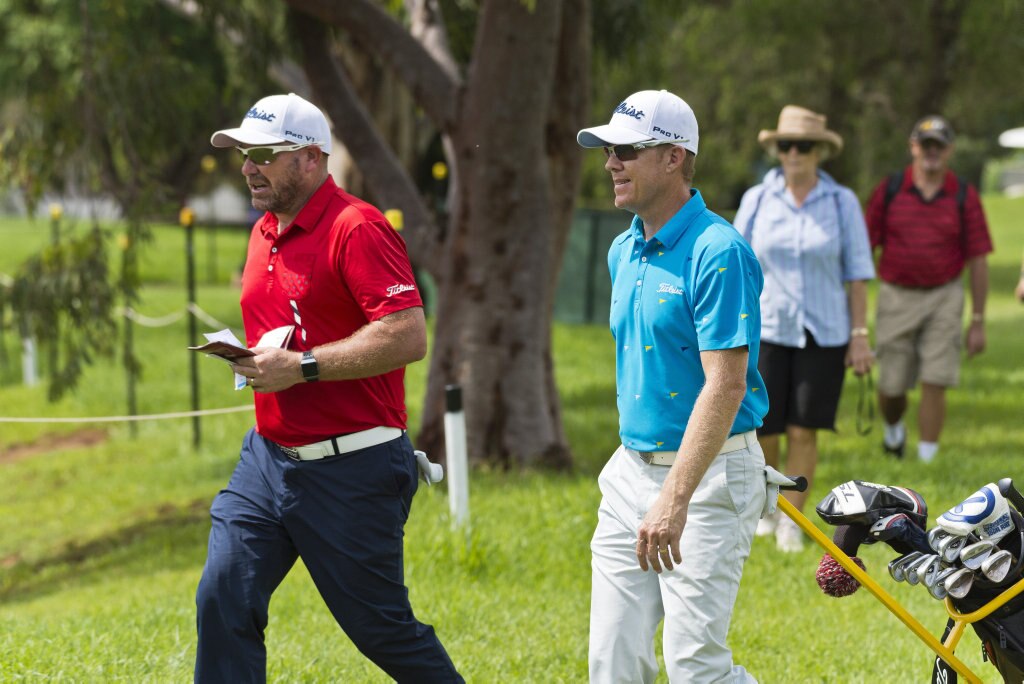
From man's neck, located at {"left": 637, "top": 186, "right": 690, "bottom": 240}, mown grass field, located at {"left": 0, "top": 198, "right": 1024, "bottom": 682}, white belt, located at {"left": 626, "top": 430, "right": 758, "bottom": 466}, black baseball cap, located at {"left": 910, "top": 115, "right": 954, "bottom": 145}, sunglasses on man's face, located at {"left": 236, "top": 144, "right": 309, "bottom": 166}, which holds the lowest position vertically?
mown grass field, located at {"left": 0, "top": 198, "right": 1024, "bottom": 682}

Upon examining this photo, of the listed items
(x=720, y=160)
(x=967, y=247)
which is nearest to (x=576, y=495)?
(x=967, y=247)

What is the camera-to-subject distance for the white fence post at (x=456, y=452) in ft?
23.0

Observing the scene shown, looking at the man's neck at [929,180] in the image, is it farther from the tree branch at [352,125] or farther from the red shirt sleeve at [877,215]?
the tree branch at [352,125]

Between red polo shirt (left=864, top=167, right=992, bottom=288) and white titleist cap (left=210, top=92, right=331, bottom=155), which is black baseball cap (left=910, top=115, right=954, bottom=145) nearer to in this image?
red polo shirt (left=864, top=167, right=992, bottom=288)

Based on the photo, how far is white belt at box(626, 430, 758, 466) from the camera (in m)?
4.01

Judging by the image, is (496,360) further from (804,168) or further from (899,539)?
(899,539)

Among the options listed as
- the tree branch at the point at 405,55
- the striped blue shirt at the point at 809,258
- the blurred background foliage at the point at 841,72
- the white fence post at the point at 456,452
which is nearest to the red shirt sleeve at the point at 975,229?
the striped blue shirt at the point at 809,258

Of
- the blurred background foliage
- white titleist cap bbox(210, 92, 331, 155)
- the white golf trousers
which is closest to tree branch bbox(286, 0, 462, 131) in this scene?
white titleist cap bbox(210, 92, 331, 155)

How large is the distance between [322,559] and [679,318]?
1347 mm

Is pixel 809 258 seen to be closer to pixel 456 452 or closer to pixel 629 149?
pixel 456 452

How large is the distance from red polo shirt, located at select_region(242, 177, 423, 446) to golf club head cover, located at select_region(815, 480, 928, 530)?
138 cm

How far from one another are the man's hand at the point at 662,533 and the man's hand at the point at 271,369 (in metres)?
1.13

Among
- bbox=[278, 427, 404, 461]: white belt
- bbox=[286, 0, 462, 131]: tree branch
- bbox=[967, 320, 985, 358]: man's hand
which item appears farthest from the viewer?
bbox=[286, 0, 462, 131]: tree branch

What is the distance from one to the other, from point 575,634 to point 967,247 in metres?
4.66
